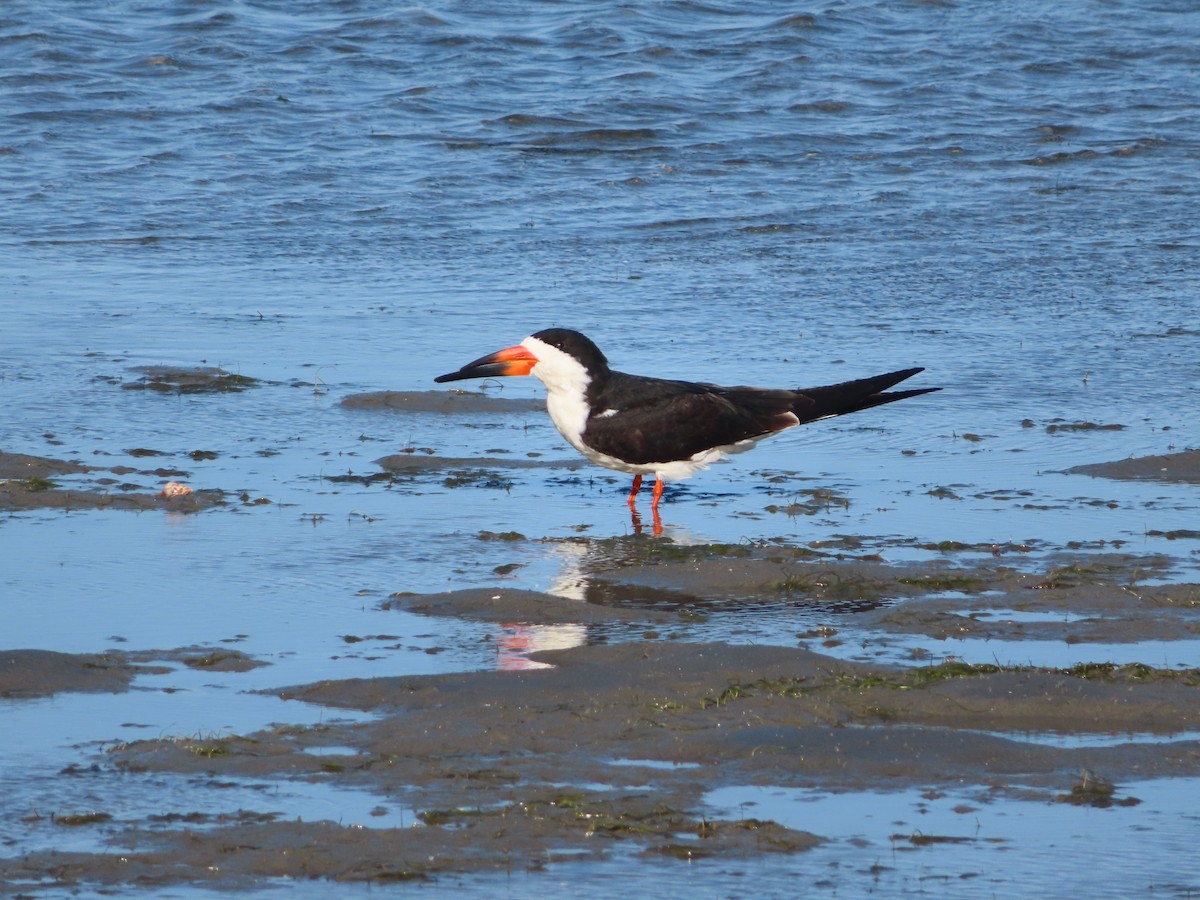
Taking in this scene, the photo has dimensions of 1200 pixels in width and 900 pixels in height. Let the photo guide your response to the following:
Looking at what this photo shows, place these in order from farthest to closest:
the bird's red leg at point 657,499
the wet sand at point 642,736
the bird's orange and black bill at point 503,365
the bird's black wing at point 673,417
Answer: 1. the bird's orange and black bill at point 503,365
2. the bird's black wing at point 673,417
3. the bird's red leg at point 657,499
4. the wet sand at point 642,736

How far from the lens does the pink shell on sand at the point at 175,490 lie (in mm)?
7273

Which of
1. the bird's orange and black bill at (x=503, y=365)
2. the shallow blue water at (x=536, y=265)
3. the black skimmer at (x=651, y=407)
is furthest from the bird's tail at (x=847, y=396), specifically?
the bird's orange and black bill at (x=503, y=365)

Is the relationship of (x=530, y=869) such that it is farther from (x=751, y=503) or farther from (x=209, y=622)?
(x=751, y=503)

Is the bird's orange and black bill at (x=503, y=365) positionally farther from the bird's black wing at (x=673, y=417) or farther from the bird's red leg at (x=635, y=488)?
the bird's red leg at (x=635, y=488)

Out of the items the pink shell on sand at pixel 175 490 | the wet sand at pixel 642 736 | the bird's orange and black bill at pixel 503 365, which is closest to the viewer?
the wet sand at pixel 642 736

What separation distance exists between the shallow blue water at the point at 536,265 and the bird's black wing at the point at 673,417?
0.25 m

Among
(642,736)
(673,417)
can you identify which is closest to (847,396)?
(673,417)

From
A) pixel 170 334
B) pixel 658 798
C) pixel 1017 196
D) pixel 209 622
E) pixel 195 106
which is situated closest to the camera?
pixel 658 798

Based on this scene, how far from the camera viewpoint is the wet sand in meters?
4.06

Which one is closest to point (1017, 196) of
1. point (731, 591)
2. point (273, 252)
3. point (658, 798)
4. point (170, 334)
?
point (273, 252)

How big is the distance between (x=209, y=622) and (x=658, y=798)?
1983 millimetres

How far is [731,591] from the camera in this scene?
20.8 ft

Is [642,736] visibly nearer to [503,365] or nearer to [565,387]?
[565,387]

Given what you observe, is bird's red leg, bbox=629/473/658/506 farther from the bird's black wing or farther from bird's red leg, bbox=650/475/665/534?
the bird's black wing
